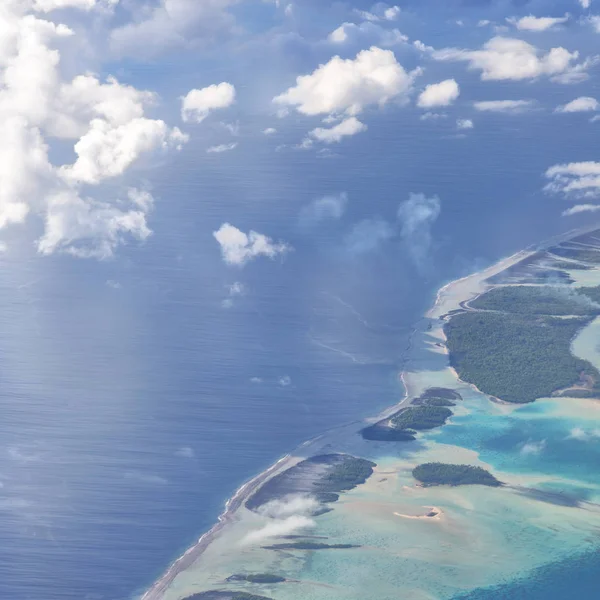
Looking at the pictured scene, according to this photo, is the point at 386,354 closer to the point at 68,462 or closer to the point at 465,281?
the point at 465,281

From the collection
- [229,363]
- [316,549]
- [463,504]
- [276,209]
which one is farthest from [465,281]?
[316,549]

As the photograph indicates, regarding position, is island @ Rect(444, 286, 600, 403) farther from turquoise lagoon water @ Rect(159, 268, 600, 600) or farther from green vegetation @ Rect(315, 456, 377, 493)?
green vegetation @ Rect(315, 456, 377, 493)

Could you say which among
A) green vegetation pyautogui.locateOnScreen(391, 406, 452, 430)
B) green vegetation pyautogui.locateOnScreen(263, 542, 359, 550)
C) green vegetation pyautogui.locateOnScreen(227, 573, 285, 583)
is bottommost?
green vegetation pyautogui.locateOnScreen(227, 573, 285, 583)

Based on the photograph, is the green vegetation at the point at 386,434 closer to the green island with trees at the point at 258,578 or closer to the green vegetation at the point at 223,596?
the green island with trees at the point at 258,578

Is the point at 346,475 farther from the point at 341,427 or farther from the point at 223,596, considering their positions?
the point at 223,596

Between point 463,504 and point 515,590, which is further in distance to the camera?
point 463,504

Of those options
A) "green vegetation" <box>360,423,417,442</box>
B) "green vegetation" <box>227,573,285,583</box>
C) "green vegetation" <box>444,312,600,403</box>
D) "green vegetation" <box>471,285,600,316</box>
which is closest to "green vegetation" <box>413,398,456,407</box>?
"green vegetation" <box>444,312,600,403</box>
